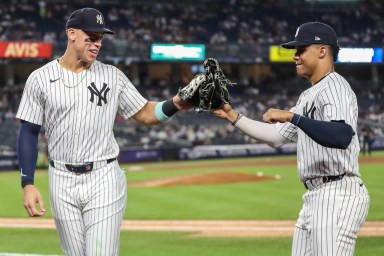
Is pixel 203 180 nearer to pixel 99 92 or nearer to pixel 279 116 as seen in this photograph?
pixel 99 92

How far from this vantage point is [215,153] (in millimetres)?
33781

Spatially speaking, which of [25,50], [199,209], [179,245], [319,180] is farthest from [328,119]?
[25,50]

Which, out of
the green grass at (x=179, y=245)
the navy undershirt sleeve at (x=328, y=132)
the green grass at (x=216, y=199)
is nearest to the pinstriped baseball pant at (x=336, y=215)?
the navy undershirt sleeve at (x=328, y=132)

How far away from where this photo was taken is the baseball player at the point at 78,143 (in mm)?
5145

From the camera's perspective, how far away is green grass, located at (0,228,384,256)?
10.2 meters

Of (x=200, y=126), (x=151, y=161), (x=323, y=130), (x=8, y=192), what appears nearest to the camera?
(x=323, y=130)

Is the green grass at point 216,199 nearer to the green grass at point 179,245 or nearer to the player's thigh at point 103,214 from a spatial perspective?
the green grass at point 179,245

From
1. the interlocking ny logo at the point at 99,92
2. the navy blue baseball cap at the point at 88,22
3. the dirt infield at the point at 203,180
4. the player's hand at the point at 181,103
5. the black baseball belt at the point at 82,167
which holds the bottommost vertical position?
the dirt infield at the point at 203,180

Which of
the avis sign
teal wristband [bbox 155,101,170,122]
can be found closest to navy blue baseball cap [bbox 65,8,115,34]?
teal wristband [bbox 155,101,170,122]

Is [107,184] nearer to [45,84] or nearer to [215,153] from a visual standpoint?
[45,84]

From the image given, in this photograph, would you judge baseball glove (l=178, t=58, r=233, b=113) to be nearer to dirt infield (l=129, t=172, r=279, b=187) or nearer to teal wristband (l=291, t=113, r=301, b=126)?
teal wristband (l=291, t=113, r=301, b=126)

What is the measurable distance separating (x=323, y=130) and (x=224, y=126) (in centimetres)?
3197

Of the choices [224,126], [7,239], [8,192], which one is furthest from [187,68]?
[7,239]

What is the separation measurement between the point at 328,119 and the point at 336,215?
65cm
